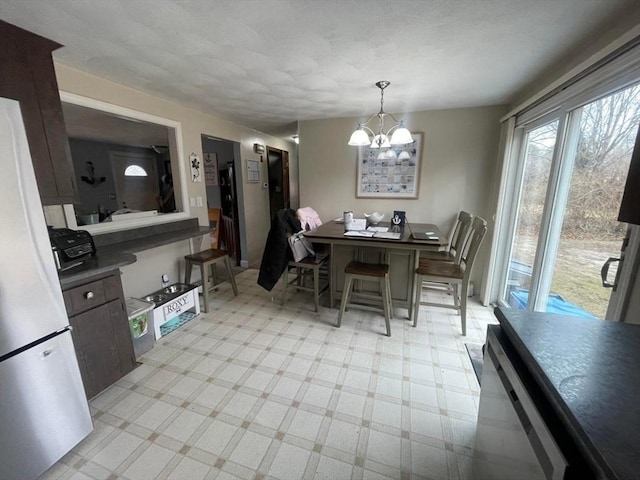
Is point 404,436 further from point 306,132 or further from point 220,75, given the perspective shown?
point 306,132

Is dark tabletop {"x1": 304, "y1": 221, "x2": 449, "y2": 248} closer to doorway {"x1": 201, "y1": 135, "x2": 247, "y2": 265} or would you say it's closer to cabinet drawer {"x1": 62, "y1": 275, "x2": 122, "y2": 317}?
cabinet drawer {"x1": 62, "y1": 275, "x2": 122, "y2": 317}

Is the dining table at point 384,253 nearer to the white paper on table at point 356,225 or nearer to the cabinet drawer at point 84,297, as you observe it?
the white paper on table at point 356,225

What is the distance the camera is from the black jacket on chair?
278 centimetres

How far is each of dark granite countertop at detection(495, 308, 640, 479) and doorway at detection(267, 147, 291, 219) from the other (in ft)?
16.2

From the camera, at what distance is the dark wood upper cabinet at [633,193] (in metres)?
0.88

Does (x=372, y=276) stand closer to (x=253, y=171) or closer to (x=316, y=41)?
(x=316, y=41)

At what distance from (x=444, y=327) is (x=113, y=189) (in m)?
6.94

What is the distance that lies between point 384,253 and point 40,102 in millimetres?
2704

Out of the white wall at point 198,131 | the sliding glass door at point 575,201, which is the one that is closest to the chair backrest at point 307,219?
the white wall at point 198,131

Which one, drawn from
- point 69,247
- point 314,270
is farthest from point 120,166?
point 314,270

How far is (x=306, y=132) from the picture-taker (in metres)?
3.67

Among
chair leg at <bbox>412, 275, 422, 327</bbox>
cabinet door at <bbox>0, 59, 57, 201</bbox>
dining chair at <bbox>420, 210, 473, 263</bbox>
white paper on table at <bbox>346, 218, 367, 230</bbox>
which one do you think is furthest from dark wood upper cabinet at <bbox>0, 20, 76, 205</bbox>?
dining chair at <bbox>420, 210, 473, 263</bbox>

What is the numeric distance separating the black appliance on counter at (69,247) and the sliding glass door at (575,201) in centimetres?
327

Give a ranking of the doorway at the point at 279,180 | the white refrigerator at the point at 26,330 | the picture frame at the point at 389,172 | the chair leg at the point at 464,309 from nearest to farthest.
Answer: the white refrigerator at the point at 26,330 < the chair leg at the point at 464,309 < the picture frame at the point at 389,172 < the doorway at the point at 279,180
